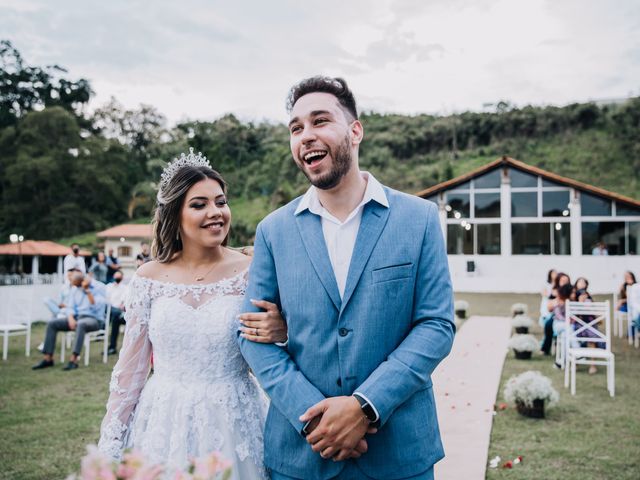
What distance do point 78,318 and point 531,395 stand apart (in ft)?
23.3

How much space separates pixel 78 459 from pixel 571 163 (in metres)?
50.2

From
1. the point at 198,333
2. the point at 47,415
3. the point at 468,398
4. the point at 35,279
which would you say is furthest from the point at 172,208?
the point at 35,279

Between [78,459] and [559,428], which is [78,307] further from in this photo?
[559,428]

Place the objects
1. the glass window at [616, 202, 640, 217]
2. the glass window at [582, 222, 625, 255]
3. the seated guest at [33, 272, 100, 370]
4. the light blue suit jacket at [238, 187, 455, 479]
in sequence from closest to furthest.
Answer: the light blue suit jacket at [238, 187, 455, 479], the seated guest at [33, 272, 100, 370], the glass window at [616, 202, 640, 217], the glass window at [582, 222, 625, 255]

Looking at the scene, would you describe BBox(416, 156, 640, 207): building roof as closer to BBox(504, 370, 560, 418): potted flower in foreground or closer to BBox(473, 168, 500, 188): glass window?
BBox(473, 168, 500, 188): glass window

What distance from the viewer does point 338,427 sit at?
1691mm

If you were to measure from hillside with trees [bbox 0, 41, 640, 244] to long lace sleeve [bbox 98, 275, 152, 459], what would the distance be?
31.8 meters

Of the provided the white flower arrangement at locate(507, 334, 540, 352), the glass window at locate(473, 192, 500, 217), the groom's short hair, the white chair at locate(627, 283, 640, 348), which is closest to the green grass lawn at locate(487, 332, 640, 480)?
the white flower arrangement at locate(507, 334, 540, 352)

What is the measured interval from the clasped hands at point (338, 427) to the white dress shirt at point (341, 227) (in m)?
0.42

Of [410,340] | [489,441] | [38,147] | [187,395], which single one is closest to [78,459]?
[187,395]

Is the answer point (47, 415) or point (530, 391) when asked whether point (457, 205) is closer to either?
point (530, 391)

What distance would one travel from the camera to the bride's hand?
75.6 inches

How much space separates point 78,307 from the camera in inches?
361

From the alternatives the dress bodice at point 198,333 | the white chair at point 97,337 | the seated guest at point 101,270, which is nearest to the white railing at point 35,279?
the seated guest at point 101,270
